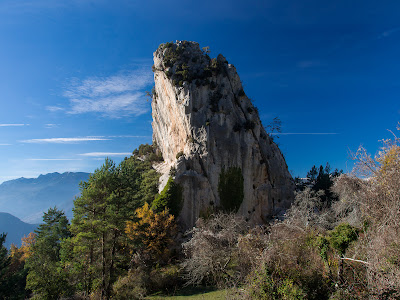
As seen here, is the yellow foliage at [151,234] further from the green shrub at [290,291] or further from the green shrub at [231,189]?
the green shrub at [290,291]

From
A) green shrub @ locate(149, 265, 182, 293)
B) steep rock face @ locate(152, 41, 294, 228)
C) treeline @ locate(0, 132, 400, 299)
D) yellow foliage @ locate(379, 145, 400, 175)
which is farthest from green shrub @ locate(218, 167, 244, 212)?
yellow foliage @ locate(379, 145, 400, 175)

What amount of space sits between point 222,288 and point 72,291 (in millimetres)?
14247

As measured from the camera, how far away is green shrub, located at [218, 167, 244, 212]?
112 feet

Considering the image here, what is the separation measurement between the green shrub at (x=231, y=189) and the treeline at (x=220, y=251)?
441 cm

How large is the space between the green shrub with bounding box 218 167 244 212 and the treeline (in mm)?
4406

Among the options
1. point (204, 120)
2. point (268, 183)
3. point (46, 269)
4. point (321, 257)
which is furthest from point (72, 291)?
point (268, 183)

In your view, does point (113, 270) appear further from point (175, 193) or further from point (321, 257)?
point (321, 257)

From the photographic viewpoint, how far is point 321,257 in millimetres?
16031

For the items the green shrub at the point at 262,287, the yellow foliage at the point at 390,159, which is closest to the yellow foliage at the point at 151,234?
the green shrub at the point at 262,287

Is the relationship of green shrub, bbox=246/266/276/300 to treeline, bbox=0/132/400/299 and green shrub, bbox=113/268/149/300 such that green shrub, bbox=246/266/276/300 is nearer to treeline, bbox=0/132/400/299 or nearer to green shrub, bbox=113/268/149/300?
treeline, bbox=0/132/400/299

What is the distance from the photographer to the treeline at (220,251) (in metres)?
13.7

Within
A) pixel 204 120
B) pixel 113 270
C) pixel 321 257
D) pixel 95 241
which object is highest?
pixel 204 120

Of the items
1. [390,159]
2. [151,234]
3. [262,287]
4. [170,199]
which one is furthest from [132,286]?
[390,159]

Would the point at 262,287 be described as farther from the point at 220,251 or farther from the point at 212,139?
the point at 212,139
